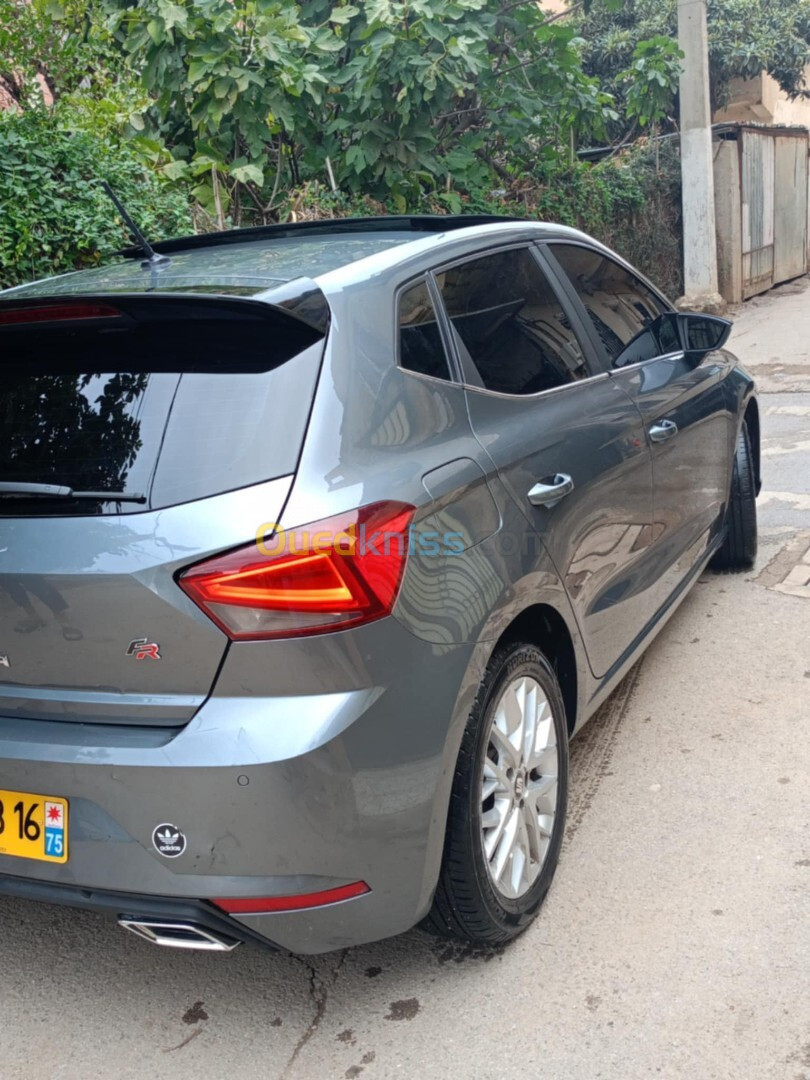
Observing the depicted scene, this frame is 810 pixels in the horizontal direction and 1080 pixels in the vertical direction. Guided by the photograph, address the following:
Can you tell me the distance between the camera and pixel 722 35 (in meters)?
17.6

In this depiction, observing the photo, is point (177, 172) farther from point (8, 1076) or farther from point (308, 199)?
point (8, 1076)

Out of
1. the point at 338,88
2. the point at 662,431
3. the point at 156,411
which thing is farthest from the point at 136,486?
the point at 338,88

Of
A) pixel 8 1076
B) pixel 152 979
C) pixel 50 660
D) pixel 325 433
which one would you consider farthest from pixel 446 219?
pixel 8 1076

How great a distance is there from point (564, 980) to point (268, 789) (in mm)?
985

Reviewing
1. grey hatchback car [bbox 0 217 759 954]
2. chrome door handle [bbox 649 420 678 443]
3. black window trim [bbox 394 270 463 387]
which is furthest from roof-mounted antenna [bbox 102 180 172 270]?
chrome door handle [bbox 649 420 678 443]

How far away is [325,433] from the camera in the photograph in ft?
7.17

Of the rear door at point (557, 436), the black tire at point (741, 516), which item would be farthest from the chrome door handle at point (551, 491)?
the black tire at point (741, 516)

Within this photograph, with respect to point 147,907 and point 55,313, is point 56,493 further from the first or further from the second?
point 147,907

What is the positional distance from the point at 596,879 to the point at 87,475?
1739 mm

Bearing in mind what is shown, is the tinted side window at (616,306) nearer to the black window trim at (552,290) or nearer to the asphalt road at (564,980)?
the black window trim at (552,290)

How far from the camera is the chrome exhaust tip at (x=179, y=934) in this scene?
85.1 inches

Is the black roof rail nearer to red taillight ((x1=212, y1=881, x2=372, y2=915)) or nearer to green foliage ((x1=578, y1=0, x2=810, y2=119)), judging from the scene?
red taillight ((x1=212, y1=881, x2=372, y2=915))

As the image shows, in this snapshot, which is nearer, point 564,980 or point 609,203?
point 564,980

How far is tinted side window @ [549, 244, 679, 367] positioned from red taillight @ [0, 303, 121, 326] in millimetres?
1710
